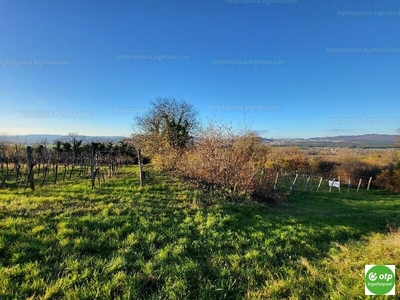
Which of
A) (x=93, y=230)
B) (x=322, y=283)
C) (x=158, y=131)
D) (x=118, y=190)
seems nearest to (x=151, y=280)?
(x=93, y=230)

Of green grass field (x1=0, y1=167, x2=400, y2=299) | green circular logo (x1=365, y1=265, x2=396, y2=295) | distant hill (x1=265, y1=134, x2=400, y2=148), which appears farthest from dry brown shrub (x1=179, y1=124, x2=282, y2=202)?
distant hill (x1=265, y1=134, x2=400, y2=148)

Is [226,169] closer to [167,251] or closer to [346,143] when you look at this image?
[167,251]

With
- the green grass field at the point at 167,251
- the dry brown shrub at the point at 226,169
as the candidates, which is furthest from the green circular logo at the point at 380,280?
the dry brown shrub at the point at 226,169

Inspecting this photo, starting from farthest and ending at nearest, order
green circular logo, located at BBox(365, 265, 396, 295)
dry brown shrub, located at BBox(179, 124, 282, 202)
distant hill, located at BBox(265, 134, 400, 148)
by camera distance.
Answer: distant hill, located at BBox(265, 134, 400, 148), dry brown shrub, located at BBox(179, 124, 282, 202), green circular logo, located at BBox(365, 265, 396, 295)

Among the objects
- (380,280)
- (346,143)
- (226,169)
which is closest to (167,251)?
(380,280)

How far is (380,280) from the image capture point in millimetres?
3330

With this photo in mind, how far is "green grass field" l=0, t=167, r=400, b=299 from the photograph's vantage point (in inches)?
124

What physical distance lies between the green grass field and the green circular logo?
11 centimetres

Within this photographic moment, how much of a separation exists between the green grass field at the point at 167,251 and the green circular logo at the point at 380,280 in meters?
0.11

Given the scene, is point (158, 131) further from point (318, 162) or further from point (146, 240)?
point (318, 162)

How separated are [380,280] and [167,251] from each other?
3635mm

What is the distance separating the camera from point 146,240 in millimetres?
4676

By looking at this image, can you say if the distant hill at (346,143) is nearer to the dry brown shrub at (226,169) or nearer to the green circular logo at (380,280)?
the dry brown shrub at (226,169)

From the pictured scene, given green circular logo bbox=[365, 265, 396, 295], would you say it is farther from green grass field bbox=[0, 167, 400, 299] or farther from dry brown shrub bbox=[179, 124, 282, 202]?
dry brown shrub bbox=[179, 124, 282, 202]
